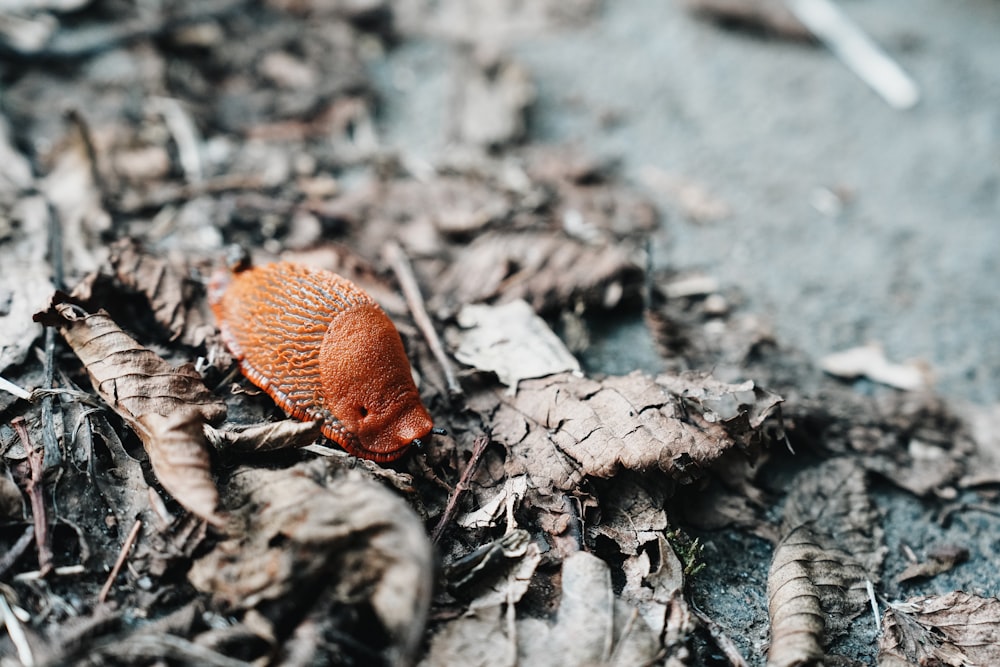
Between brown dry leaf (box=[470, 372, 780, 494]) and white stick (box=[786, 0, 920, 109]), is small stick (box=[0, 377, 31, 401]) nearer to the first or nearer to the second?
brown dry leaf (box=[470, 372, 780, 494])

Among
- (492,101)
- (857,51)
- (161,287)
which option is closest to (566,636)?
(161,287)

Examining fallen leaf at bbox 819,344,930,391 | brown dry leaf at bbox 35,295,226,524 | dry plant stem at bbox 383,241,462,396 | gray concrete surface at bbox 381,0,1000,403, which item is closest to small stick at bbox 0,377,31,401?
brown dry leaf at bbox 35,295,226,524

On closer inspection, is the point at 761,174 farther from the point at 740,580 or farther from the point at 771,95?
the point at 740,580

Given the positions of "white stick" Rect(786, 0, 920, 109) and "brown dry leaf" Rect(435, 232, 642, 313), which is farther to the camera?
"white stick" Rect(786, 0, 920, 109)

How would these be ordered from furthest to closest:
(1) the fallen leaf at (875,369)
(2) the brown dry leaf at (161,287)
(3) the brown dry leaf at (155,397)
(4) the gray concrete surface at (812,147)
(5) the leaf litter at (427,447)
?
(4) the gray concrete surface at (812,147) → (1) the fallen leaf at (875,369) → (2) the brown dry leaf at (161,287) → (3) the brown dry leaf at (155,397) → (5) the leaf litter at (427,447)

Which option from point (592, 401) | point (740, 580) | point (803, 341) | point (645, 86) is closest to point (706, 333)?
point (803, 341)

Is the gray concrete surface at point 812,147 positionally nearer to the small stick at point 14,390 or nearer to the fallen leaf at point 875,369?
the fallen leaf at point 875,369

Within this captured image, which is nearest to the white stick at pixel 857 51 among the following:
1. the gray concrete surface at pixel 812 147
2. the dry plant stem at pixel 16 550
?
the gray concrete surface at pixel 812 147
